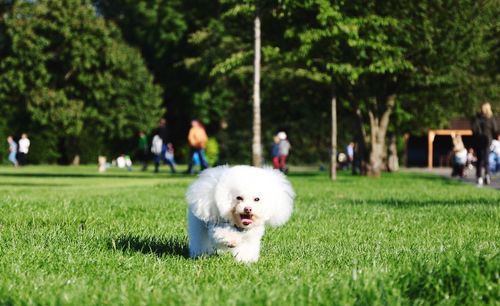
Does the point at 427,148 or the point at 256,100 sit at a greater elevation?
the point at 256,100

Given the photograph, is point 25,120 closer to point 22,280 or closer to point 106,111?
point 106,111

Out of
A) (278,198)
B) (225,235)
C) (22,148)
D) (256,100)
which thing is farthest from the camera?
(22,148)

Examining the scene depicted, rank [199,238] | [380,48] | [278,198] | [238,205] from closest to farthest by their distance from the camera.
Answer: [238,205], [278,198], [199,238], [380,48]

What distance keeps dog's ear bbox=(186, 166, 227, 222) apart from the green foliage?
56743 millimetres

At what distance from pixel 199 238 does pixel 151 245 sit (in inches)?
49.3

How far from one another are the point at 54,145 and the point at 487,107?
4671 cm

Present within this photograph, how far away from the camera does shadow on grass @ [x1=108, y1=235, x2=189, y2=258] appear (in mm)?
8148

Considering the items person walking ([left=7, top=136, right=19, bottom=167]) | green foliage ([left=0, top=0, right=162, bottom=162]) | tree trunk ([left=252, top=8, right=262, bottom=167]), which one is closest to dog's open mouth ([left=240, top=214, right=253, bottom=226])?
tree trunk ([left=252, top=8, right=262, bottom=167])

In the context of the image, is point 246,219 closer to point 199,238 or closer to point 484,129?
point 199,238

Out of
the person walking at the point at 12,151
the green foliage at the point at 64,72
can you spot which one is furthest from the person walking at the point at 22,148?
the green foliage at the point at 64,72

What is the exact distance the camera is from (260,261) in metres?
7.40

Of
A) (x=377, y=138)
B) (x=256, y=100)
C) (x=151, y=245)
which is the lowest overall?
(x=151, y=245)

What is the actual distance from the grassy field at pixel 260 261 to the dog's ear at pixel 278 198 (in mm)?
368

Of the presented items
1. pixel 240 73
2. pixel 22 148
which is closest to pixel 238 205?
pixel 240 73
